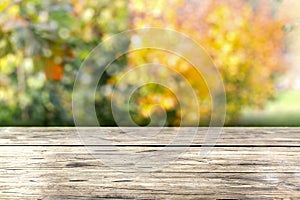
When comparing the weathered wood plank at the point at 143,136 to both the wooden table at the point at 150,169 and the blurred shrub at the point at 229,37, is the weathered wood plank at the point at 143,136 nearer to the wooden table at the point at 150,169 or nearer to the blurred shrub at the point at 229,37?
the wooden table at the point at 150,169

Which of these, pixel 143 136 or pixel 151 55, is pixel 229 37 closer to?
pixel 151 55

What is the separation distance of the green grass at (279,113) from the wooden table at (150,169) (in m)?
0.59

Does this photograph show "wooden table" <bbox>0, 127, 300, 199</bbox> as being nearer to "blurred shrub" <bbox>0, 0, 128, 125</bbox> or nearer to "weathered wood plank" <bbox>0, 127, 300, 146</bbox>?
"weathered wood plank" <bbox>0, 127, 300, 146</bbox>

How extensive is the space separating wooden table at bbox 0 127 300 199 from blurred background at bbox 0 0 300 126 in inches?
23.5

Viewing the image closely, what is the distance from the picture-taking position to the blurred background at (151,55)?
221cm

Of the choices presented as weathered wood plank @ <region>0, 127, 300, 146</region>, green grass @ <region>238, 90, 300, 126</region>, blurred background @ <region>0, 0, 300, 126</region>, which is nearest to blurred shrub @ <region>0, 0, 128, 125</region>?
blurred background @ <region>0, 0, 300, 126</region>

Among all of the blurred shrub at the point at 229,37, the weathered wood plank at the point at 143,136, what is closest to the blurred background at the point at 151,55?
the blurred shrub at the point at 229,37

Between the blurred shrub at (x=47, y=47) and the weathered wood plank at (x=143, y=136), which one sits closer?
the weathered wood plank at (x=143, y=136)

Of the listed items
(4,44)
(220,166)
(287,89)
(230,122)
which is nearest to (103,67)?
(4,44)

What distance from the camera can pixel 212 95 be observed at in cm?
224

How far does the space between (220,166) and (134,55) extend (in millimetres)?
1104

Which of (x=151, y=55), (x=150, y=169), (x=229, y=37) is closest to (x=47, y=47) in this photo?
(x=151, y=55)

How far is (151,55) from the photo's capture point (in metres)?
2.25

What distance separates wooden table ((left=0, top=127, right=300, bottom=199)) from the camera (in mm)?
1046
